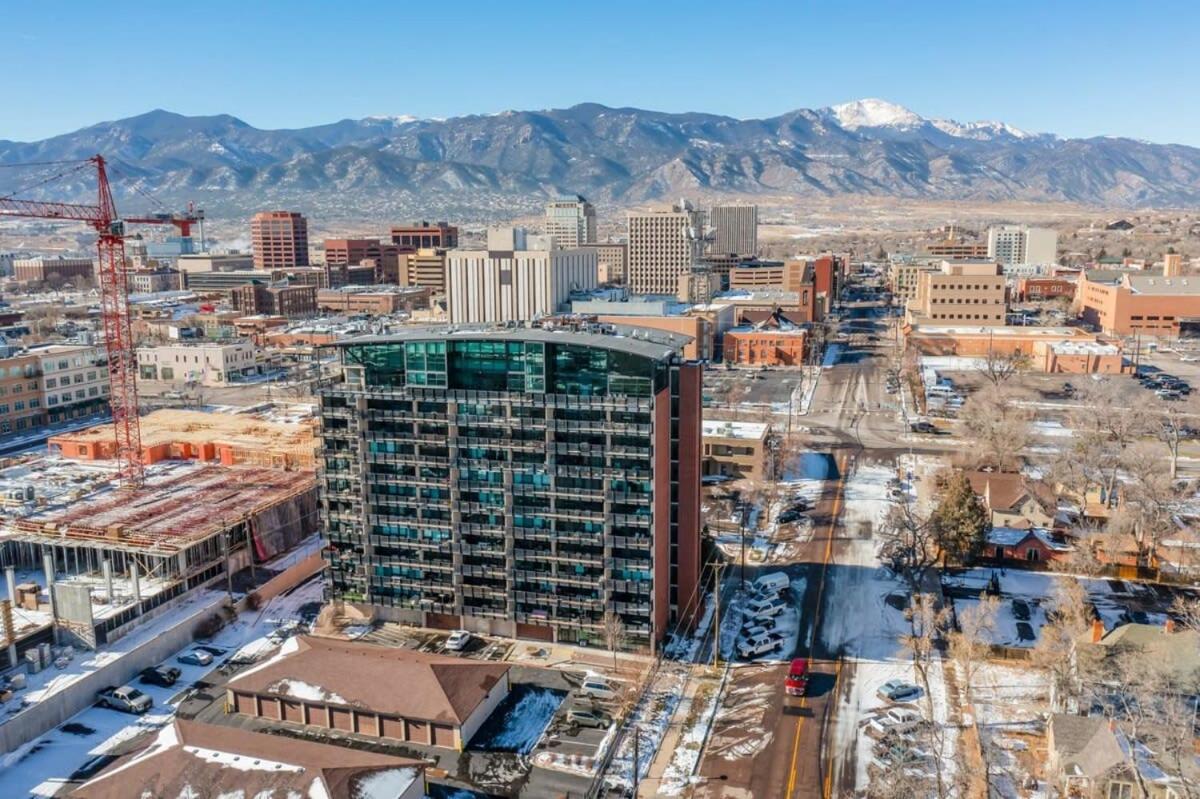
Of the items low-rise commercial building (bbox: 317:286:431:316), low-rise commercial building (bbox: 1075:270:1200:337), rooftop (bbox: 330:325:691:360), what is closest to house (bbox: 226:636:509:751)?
rooftop (bbox: 330:325:691:360)

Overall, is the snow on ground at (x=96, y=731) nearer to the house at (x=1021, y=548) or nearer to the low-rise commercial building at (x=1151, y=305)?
the house at (x=1021, y=548)

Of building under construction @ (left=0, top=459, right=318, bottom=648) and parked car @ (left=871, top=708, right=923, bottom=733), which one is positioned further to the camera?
building under construction @ (left=0, top=459, right=318, bottom=648)

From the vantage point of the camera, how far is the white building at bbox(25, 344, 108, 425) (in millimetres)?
80500

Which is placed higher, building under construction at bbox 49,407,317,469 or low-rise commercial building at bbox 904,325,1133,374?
low-rise commercial building at bbox 904,325,1133,374

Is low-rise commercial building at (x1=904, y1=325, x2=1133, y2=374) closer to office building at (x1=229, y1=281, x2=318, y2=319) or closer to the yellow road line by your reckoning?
the yellow road line

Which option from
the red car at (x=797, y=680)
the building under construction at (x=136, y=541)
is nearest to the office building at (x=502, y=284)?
the building under construction at (x=136, y=541)

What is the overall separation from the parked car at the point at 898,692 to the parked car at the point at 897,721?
626mm

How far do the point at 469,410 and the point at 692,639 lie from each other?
13270mm

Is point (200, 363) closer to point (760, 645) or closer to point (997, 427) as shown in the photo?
point (997, 427)

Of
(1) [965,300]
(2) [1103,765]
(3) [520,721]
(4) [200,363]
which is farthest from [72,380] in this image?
(1) [965,300]

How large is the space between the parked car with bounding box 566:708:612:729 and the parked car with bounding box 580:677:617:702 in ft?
3.17

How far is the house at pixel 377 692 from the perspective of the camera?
31562 mm

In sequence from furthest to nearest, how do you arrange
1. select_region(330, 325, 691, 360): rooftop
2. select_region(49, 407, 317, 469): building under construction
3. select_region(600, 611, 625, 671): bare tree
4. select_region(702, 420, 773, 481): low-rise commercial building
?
select_region(702, 420, 773, 481): low-rise commercial building < select_region(49, 407, 317, 469): building under construction < select_region(600, 611, 625, 671): bare tree < select_region(330, 325, 691, 360): rooftop

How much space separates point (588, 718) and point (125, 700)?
1714 centimetres
